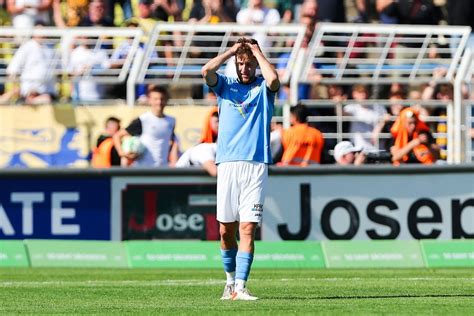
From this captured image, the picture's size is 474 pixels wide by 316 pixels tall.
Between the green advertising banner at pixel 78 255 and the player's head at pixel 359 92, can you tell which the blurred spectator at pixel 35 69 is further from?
the player's head at pixel 359 92

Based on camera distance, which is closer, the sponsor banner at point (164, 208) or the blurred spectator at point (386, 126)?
the sponsor banner at point (164, 208)

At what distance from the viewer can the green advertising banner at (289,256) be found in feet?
57.4

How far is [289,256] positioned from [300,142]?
1.92 m

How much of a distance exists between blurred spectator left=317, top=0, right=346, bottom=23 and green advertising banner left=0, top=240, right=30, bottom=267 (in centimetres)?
737

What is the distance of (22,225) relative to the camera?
18.0 m

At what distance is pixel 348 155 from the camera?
1891cm

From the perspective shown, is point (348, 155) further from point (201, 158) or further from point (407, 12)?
point (407, 12)

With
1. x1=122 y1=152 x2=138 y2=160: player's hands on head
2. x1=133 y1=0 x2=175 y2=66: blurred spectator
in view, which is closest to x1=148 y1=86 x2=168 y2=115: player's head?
x1=122 y1=152 x2=138 y2=160: player's hands on head

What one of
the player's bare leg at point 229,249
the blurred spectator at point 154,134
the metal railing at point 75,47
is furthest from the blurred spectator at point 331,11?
the player's bare leg at point 229,249

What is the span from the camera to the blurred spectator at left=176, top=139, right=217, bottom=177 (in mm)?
17922

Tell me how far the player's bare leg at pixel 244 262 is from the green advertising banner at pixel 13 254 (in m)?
6.17

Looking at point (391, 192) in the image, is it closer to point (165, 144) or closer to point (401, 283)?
point (165, 144)

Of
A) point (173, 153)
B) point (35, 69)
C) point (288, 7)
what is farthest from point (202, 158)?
point (288, 7)

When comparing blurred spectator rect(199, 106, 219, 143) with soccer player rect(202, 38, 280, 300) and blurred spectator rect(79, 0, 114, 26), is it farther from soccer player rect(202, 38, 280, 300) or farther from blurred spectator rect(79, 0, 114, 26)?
soccer player rect(202, 38, 280, 300)
